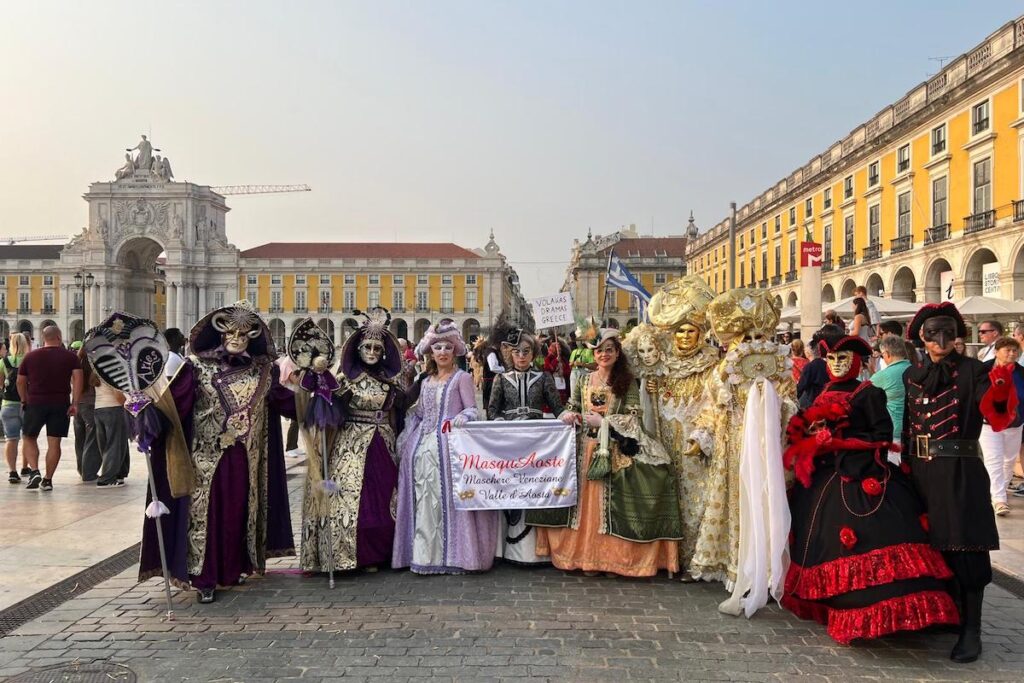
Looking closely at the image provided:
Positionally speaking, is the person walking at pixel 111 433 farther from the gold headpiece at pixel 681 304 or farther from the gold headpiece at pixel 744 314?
the gold headpiece at pixel 744 314

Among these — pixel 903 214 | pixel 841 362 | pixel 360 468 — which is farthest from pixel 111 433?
pixel 903 214

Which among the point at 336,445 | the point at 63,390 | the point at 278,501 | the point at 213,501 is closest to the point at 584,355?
the point at 336,445

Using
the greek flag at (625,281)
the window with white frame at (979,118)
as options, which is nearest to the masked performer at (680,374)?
the greek flag at (625,281)

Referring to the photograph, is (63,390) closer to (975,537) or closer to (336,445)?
(336,445)

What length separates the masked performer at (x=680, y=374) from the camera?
5.12 metres

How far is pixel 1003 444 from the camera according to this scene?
6.98 m

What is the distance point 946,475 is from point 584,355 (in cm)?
305

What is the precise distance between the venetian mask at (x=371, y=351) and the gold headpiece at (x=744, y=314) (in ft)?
7.85

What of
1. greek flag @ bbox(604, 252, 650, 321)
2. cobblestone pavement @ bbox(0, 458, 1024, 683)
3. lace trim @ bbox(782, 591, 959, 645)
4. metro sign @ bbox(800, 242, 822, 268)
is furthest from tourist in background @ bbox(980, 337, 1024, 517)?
metro sign @ bbox(800, 242, 822, 268)

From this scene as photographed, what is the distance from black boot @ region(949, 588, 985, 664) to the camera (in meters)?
3.67

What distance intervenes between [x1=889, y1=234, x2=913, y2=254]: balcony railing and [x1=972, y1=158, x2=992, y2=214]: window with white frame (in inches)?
173

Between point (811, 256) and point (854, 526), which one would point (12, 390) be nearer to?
point (854, 526)

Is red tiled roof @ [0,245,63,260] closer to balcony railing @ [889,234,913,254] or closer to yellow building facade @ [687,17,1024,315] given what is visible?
yellow building facade @ [687,17,1024,315]

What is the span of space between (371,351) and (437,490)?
112 centimetres
